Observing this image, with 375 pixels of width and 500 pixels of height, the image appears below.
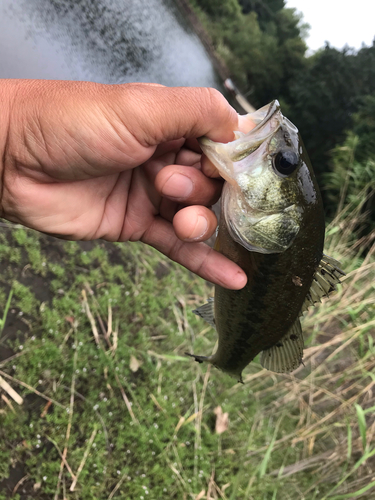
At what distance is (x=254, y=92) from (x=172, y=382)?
93.3 feet

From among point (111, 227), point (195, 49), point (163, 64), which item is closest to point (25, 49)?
point (163, 64)

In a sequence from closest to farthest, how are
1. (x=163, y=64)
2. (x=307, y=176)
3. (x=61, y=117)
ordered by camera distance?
(x=61, y=117), (x=307, y=176), (x=163, y=64)

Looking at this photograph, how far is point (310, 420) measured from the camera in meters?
3.47

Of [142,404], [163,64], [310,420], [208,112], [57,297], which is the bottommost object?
[142,404]

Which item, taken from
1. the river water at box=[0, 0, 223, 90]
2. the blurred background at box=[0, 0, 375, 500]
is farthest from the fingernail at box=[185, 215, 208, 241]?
the river water at box=[0, 0, 223, 90]

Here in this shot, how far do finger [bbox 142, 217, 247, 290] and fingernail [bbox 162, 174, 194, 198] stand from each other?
0.40m

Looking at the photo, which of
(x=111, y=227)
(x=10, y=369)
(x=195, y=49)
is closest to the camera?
(x=111, y=227)

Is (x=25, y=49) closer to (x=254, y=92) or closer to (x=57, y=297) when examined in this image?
(x=57, y=297)

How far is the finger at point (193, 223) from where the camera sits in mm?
1624

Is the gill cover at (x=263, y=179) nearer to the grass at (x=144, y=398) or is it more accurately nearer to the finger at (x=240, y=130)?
the finger at (x=240, y=130)

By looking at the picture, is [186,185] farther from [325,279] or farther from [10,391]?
[10,391]

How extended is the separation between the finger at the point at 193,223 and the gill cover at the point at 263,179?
0.36 feet

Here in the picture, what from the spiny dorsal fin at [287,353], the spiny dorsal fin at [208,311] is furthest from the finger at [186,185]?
the spiny dorsal fin at [287,353]

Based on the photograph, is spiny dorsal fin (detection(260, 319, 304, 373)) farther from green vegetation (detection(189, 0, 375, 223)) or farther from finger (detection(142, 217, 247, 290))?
green vegetation (detection(189, 0, 375, 223))
